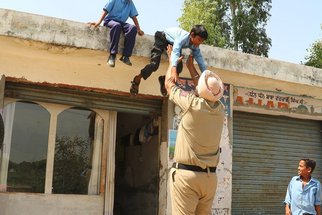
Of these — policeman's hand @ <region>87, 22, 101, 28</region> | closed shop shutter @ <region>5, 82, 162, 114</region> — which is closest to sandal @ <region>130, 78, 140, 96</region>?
closed shop shutter @ <region>5, 82, 162, 114</region>

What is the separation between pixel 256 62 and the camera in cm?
680

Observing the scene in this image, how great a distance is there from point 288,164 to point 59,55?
16.8ft

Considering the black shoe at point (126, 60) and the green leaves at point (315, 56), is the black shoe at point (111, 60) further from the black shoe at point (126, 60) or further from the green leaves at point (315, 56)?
the green leaves at point (315, 56)

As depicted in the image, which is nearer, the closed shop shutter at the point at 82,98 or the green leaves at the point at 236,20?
the closed shop shutter at the point at 82,98

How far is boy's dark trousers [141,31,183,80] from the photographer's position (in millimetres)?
5449

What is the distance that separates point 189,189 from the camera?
3309 mm

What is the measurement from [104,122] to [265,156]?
3363mm

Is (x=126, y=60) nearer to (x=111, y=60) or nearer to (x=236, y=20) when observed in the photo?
(x=111, y=60)

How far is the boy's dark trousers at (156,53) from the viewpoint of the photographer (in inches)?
215

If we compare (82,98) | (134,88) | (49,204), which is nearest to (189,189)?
(134,88)

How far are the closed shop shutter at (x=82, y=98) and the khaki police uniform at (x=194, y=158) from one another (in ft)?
10.0

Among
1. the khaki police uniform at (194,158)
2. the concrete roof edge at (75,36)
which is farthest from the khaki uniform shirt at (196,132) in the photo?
the concrete roof edge at (75,36)

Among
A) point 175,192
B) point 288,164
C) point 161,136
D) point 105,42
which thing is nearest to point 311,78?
point 288,164

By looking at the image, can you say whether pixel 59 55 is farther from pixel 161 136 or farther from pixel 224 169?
pixel 224 169
